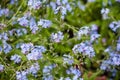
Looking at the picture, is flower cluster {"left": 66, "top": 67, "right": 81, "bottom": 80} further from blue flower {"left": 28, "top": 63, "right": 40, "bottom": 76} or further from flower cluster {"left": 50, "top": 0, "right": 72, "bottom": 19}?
flower cluster {"left": 50, "top": 0, "right": 72, "bottom": 19}

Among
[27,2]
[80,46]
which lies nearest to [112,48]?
[80,46]

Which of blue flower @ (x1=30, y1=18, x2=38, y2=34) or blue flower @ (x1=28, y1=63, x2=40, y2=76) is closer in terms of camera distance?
blue flower @ (x1=28, y1=63, x2=40, y2=76)

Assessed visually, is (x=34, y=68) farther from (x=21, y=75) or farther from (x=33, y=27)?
(x=33, y=27)

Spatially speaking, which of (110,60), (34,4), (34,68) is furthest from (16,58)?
(110,60)

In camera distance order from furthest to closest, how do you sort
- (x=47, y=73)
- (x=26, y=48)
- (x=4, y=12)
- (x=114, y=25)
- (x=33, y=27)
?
(x=114, y=25), (x=4, y=12), (x=33, y=27), (x=47, y=73), (x=26, y=48)

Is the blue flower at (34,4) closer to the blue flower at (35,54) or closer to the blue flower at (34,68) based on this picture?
the blue flower at (35,54)

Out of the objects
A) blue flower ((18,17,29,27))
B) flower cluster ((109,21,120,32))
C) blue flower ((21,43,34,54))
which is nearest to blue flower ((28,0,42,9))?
blue flower ((18,17,29,27))

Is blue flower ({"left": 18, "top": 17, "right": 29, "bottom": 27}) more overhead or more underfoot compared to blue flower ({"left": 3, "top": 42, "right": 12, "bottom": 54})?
more overhead

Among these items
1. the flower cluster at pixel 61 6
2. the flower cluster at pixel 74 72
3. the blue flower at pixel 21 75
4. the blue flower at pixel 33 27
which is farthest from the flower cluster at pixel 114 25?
the blue flower at pixel 21 75

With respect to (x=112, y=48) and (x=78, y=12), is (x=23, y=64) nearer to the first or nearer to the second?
(x=112, y=48)

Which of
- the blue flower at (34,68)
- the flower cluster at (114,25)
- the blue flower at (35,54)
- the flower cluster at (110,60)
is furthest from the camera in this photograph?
the flower cluster at (114,25)

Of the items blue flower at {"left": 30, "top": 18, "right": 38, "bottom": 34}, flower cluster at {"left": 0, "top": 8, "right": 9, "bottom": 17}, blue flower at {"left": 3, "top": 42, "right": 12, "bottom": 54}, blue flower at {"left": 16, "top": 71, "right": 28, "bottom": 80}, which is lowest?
blue flower at {"left": 16, "top": 71, "right": 28, "bottom": 80}

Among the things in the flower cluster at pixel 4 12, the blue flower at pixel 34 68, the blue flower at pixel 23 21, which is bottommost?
the blue flower at pixel 34 68
